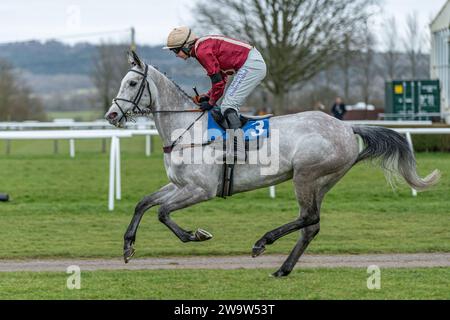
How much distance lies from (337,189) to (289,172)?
6.53m

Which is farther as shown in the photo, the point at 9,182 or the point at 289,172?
the point at 9,182

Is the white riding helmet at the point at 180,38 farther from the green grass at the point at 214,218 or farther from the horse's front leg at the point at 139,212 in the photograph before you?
the green grass at the point at 214,218

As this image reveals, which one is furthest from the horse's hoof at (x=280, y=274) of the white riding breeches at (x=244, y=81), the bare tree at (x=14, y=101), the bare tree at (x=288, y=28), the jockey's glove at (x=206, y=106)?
the bare tree at (x=14, y=101)

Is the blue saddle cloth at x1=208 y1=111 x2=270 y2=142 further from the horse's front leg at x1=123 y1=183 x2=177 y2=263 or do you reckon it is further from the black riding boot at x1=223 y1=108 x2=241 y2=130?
the horse's front leg at x1=123 y1=183 x2=177 y2=263

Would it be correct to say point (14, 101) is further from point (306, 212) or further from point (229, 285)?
point (229, 285)

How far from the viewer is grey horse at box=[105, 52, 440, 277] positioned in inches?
301

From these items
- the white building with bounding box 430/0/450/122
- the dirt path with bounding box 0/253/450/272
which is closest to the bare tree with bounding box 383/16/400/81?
the white building with bounding box 430/0/450/122

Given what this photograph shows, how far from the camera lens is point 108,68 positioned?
54.2m

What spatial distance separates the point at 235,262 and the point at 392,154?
1.76 meters

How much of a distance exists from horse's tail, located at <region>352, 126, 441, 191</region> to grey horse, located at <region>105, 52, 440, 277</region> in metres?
0.26
